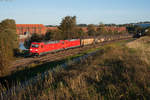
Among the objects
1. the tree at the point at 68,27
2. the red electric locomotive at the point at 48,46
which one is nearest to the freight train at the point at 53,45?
the red electric locomotive at the point at 48,46

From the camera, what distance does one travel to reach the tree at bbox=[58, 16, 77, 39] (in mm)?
42153

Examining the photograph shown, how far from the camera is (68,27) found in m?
42.8

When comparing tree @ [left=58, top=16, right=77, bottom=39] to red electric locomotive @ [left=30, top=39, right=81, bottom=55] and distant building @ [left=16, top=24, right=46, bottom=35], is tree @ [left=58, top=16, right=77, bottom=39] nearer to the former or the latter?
red electric locomotive @ [left=30, top=39, right=81, bottom=55]

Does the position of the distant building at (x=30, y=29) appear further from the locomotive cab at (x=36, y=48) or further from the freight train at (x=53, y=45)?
the locomotive cab at (x=36, y=48)

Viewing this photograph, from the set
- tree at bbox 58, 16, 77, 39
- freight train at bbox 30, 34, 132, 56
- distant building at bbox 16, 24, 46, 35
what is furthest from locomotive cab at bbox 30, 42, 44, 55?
distant building at bbox 16, 24, 46, 35

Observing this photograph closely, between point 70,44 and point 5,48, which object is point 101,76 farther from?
point 70,44

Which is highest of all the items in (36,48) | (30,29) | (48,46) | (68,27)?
(30,29)

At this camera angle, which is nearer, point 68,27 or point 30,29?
point 68,27

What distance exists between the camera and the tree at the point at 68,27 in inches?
1660

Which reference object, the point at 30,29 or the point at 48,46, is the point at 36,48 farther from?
the point at 30,29

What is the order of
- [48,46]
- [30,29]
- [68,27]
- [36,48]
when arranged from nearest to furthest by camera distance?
[36,48] → [48,46] → [68,27] → [30,29]

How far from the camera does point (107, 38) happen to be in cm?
4766

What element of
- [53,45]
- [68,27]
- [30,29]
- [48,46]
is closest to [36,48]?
[48,46]

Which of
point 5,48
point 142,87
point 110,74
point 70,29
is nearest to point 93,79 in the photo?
point 110,74
